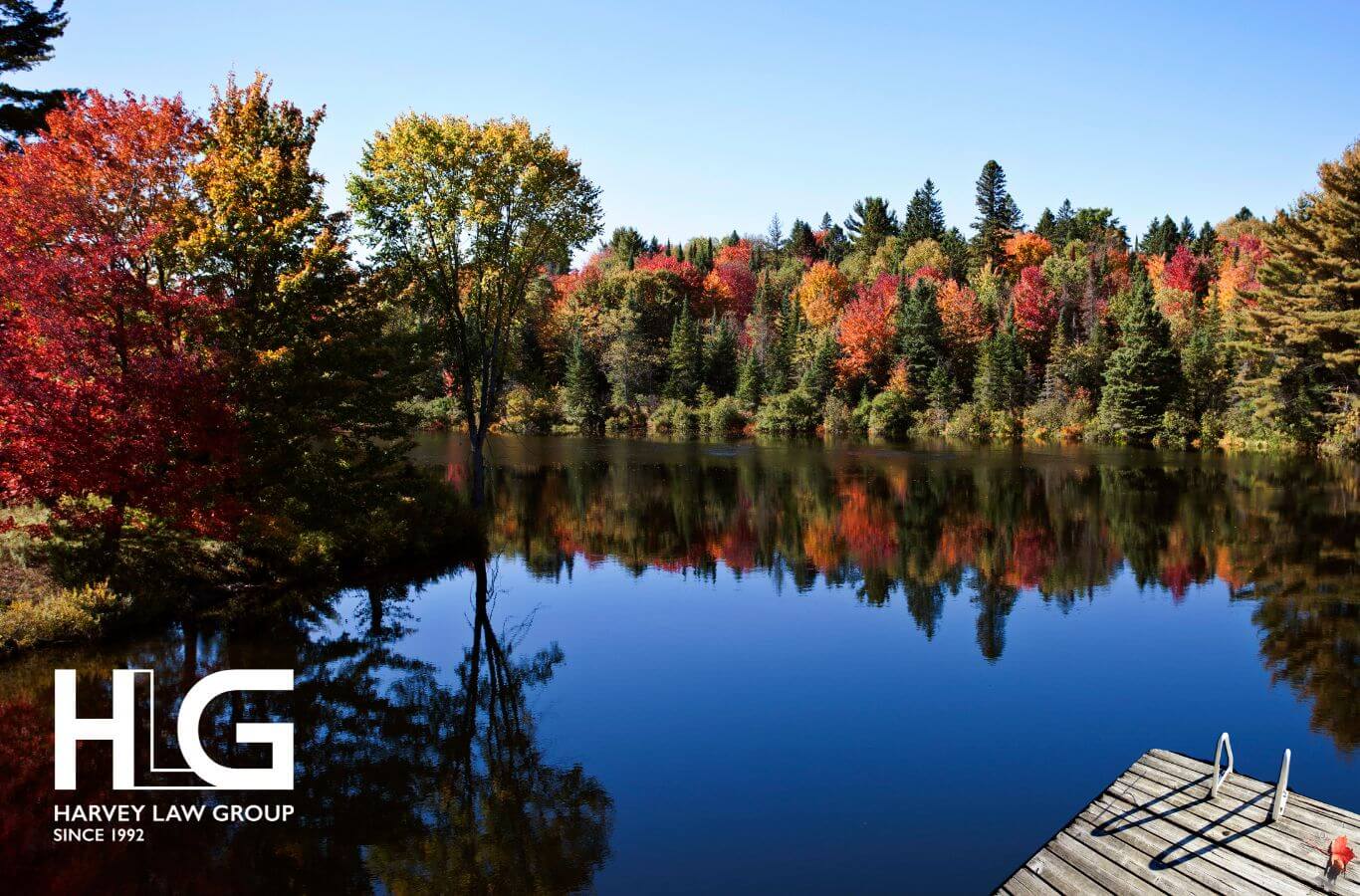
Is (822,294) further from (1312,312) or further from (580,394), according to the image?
(1312,312)

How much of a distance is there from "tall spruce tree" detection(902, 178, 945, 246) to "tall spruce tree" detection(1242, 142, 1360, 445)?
192 feet

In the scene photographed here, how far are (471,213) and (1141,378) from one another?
53465 mm

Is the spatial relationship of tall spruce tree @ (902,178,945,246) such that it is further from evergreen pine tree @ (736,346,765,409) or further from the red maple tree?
the red maple tree

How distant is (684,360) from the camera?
8525 cm

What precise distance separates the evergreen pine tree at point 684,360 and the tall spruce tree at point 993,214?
3601 cm

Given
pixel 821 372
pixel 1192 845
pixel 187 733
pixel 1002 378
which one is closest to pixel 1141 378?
pixel 1002 378

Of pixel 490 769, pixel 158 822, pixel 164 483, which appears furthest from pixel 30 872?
pixel 164 483

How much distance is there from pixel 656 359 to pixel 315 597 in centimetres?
6662

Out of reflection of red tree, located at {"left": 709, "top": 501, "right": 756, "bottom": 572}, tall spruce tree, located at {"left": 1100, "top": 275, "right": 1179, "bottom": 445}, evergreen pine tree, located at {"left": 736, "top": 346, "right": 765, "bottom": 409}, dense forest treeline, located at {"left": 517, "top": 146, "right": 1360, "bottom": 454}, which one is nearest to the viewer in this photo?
reflection of red tree, located at {"left": 709, "top": 501, "right": 756, "bottom": 572}

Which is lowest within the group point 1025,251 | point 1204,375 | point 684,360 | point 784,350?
point 1204,375

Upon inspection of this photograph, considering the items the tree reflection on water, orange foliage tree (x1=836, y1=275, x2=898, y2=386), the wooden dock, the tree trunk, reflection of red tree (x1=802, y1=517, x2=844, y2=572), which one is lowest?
the tree reflection on water

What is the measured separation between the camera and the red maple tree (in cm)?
1622

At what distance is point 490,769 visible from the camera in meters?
12.0

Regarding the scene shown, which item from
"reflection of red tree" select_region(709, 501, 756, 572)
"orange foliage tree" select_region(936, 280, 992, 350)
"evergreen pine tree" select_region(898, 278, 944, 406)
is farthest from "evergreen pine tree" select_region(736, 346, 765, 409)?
"reflection of red tree" select_region(709, 501, 756, 572)
